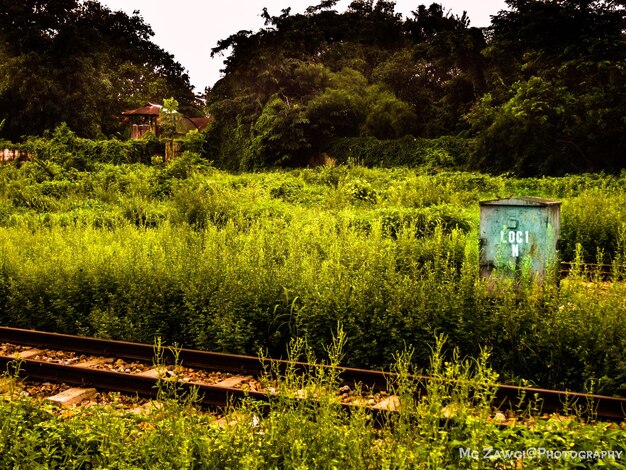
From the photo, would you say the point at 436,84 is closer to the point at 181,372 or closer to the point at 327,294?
the point at 327,294

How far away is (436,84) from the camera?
4084 cm

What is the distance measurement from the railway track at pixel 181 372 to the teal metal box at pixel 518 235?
2.80m

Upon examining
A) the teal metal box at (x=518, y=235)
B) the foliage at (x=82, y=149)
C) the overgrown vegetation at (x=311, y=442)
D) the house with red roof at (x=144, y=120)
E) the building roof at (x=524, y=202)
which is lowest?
the overgrown vegetation at (x=311, y=442)

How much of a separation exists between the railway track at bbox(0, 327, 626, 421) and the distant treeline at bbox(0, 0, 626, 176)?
70.2ft

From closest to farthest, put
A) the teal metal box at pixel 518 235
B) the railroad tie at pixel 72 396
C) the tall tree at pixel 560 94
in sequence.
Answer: the railroad tie at pixel 72 396 → the teal metal box at pixel 518 235 → the tall tree at pixel 560 94

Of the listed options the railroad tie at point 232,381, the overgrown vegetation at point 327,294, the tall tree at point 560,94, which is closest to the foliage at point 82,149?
the overgrown vegetation at point 327,294

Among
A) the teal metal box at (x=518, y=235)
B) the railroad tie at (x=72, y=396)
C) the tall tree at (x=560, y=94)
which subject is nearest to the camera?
the railroad tie at (x=72, y=396)

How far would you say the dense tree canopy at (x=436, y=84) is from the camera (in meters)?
26.0

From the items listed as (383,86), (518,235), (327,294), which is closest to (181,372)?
(327,294)

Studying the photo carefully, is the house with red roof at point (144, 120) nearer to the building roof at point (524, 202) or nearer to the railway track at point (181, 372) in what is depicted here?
the railway track at point (181, 372)

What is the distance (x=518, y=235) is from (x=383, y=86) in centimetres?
3336

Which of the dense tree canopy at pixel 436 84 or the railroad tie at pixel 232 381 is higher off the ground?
the dense tree canopy at pixel 436 84

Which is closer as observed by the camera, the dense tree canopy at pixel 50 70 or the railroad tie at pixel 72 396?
the railroad tie at pixel 72 396

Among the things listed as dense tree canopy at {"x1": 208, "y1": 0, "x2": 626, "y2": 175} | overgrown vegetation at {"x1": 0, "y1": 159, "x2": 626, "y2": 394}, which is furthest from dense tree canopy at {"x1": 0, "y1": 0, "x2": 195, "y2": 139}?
overgrown vegetation at {"x1": 0, "y1": 159, "x2": 626, "y2": 394}
